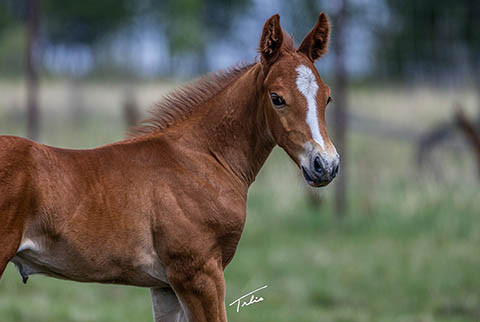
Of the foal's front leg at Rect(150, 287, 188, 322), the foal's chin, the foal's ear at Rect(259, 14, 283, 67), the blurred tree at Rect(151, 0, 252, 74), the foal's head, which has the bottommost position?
the foal's front leg at Rect(150, 287, 188, 322)

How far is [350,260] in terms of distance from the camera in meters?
9.30

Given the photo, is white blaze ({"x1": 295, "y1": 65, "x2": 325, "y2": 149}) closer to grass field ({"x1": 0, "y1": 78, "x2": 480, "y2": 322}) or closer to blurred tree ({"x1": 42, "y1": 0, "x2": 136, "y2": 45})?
grass field ({"x1": 0, "y1": 78, "x2": 480, "y2": 322})

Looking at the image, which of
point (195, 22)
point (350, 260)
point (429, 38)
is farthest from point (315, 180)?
point (195, 22)

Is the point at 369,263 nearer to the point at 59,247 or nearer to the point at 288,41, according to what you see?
the point at 288,41

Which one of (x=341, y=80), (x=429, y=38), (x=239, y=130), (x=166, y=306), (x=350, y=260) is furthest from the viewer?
(x=429, y=38)

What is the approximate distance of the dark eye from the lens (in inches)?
143

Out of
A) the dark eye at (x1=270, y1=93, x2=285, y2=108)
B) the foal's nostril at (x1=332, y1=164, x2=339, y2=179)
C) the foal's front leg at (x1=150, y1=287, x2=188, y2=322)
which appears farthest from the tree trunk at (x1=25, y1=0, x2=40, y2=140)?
the foal's nostril at (x1=332, y1=164, x2=339, y2=179)

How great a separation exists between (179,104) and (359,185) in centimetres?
1069

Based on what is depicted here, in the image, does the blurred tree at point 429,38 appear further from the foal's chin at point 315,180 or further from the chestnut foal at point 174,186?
the foal's chin at point 315,180

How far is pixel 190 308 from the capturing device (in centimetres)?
360

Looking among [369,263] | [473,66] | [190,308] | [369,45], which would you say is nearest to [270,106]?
[190,308]

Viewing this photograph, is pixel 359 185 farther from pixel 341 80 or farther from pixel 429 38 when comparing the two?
pixel 429 38

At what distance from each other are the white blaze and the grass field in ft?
1.78

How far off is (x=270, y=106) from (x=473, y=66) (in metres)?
28.4
